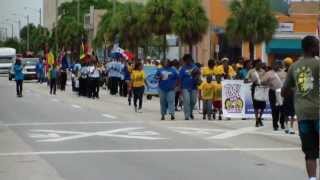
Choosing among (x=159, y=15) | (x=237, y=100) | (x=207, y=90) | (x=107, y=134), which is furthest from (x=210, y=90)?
(x=159, y=15)

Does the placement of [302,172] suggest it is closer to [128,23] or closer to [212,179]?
[212,179]

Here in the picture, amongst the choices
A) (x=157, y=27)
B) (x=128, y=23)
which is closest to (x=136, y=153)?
(x=157, y=27)

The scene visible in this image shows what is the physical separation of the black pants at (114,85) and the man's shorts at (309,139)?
2906 cm

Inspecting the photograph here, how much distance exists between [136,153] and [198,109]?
13.2 meters

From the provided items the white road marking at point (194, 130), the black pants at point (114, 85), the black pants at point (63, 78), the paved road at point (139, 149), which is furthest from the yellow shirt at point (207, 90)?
the black pants at point (63, 78)

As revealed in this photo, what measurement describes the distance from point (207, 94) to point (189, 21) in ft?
88.1

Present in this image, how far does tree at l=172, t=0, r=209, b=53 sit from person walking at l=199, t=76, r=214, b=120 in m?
25.7

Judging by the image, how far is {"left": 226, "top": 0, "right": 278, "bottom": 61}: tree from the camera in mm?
51406

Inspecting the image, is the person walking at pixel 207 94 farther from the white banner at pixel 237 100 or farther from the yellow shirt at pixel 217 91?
the white banner at pixel 237 100

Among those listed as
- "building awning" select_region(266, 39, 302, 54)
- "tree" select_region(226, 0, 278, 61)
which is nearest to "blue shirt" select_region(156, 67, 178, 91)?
"tree" select_region(226, 0, 278, 61)

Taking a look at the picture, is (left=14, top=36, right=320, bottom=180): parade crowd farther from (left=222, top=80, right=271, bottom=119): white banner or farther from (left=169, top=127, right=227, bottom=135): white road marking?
(left=169, top=127, right=227, bottom=135): white road marking

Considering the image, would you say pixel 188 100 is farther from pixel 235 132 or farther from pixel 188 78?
pixel 235 132

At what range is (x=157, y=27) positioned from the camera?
50.6 metres

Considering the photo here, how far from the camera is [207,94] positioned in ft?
76.6
